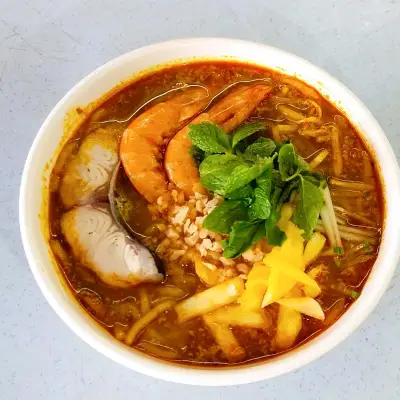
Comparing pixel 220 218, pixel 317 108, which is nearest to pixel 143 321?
pixel 220 218

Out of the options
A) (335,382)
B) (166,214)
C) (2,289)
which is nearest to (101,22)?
(166,214)

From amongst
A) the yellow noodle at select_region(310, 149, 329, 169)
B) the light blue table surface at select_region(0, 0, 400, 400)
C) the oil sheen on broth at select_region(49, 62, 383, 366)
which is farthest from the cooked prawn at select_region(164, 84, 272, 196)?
the light blue table surface at select_region(0, 0, 400, 400)

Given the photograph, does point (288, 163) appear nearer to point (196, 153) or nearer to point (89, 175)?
point (196, 153)

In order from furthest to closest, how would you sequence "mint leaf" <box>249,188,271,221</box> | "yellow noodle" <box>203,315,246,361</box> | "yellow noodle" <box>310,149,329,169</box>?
"yellow noodle" <box>310,149,329,169</box>, "yellow noodle" <box>203,315,246,361</box>, "mint leaf" <box>249,188,271,221</box>

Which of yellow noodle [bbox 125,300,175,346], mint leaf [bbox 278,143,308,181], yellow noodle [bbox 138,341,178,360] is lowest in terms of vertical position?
yellow noodle [bbox 138,341,178,360]

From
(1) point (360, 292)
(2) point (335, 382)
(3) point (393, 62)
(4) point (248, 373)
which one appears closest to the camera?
(4) point (248, 373)

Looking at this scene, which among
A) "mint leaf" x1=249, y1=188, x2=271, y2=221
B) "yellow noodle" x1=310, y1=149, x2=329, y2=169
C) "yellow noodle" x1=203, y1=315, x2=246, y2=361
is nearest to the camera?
"mint leaf" x1=249, y1=188, x2=271, y2=221

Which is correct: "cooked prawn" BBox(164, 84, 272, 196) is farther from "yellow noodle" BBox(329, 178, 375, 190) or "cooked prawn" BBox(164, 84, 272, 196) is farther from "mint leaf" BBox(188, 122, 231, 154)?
"yellow noodle" BBox(329, 178, 375, 190)

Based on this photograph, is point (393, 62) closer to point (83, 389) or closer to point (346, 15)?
point (346, 15)
